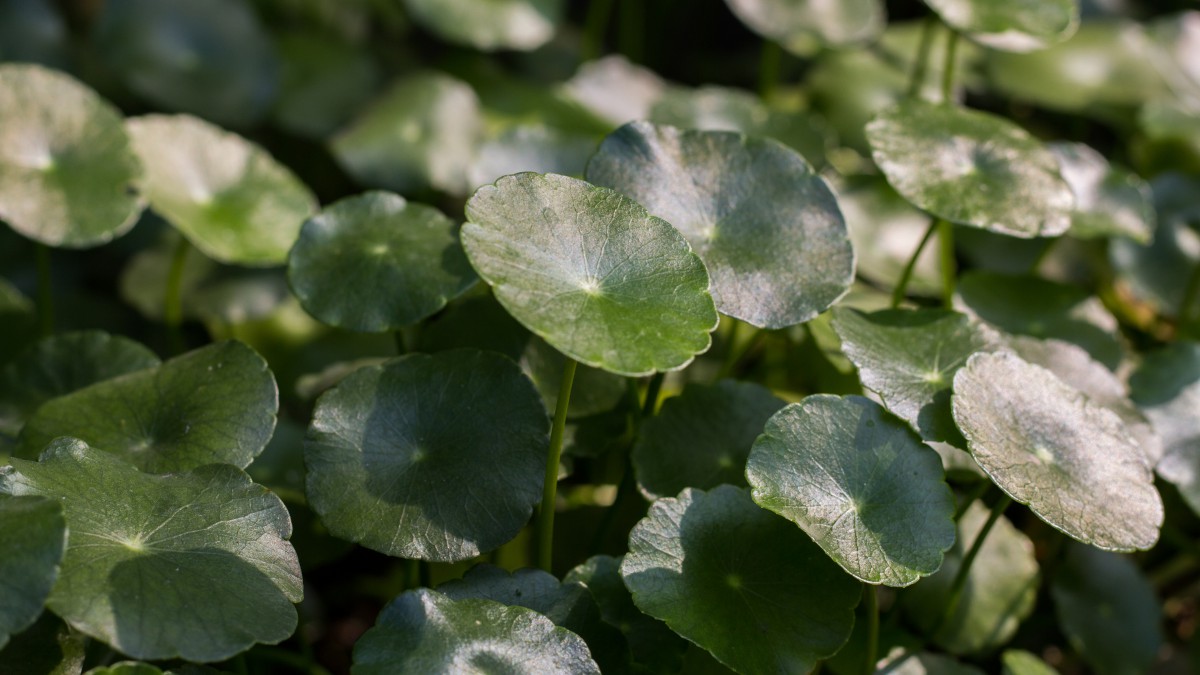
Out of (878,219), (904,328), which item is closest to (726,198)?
(904,328)

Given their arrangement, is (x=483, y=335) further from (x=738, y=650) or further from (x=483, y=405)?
(x=738, y=650)

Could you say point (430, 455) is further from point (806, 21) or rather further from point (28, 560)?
point (806, 21)

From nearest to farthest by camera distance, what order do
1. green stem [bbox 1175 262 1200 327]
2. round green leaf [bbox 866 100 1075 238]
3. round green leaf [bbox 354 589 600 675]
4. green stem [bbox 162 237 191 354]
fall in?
round green leaf [bbox 354 589 600 675] → round green leaf [bbox 866 100 1075 238] → green stem [bbox 162 237 191 354] → green stem [bbox 1175 262 1200 327]

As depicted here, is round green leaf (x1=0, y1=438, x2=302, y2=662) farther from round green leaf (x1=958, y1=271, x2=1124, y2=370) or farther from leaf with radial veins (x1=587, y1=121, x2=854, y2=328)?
round green leaf (x1=958, y1=271, x2=1124, y2=370)

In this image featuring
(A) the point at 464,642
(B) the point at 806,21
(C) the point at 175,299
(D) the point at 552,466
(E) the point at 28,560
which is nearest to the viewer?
(E) the point at 28,560

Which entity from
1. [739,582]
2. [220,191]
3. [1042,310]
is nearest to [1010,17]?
[1042,310]

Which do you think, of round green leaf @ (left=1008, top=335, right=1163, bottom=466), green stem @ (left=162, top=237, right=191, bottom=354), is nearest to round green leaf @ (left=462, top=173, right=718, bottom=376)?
round green leaf @ (left=1008, top=335, right=1163, bottom=466)
